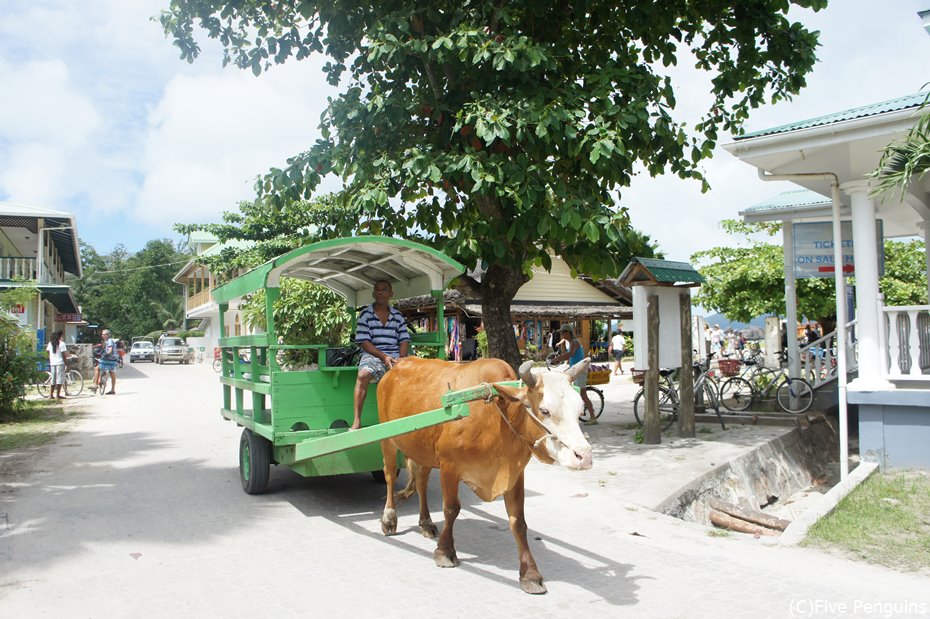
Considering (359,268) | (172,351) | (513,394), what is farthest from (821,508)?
(172,351)

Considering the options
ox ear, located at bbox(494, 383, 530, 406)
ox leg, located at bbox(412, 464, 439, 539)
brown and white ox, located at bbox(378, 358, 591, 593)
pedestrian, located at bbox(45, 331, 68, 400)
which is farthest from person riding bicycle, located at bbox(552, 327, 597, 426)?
pedestrian, located at bbox(45, 331, 68, 400)

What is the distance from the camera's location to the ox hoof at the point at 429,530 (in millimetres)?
5660

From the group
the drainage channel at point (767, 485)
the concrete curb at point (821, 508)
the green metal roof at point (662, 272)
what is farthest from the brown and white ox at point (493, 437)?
the green metal roof at point (662, 272)

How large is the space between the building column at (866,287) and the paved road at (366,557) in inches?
85.0

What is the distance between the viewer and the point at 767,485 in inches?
340

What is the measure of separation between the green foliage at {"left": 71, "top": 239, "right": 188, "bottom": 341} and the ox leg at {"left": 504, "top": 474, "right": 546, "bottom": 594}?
65531 mm

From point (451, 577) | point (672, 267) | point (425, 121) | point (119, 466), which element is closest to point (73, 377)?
point (119, 466)

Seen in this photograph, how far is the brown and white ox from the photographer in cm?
411

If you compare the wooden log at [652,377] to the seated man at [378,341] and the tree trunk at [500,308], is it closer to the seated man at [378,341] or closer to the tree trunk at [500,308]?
the tree trunk at [500,308]

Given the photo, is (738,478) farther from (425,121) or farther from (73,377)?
(73,377)

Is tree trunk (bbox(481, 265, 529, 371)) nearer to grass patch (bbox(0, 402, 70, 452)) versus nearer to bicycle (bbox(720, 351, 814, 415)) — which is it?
bicycle (bbox(720, 351, 814, 415))

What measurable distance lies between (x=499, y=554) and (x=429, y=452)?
96cm

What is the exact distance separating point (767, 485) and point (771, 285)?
34.6 ft

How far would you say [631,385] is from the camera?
2138cm
